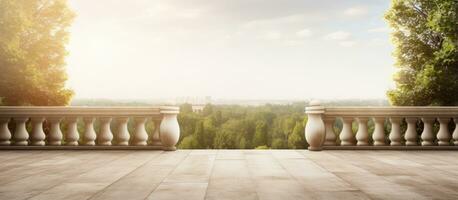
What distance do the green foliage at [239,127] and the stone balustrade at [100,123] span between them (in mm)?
78706

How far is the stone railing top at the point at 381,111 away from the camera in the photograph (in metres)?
11.0

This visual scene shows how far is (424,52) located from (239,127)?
79.9 metres

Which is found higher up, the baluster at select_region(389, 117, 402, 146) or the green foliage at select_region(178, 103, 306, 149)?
the baluster at select_region(389, 117, 402, 146)

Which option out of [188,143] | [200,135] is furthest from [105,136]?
[200,135]

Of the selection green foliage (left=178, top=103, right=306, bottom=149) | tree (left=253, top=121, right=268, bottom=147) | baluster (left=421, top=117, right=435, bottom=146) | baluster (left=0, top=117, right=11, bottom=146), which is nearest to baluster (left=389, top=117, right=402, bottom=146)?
baluster (left=421, top=117, right=435, bottom=146)

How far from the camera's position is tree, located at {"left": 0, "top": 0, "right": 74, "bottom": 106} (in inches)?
883

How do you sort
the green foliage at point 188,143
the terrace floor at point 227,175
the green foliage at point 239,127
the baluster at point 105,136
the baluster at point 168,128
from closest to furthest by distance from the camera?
the terrace floor at point 227,175
the baluster at point 168,128
the baluster at point 105,136
the green foliage at point 188,143
the green foliage at point 239,127

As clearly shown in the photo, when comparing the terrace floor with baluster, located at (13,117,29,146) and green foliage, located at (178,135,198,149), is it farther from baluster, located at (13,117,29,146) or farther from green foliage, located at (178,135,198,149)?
green foliage, located at (178,135,198,149)

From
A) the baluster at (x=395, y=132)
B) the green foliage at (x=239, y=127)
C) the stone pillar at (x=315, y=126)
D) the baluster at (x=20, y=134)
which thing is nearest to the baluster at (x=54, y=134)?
the baluster at (x=20, y=134)

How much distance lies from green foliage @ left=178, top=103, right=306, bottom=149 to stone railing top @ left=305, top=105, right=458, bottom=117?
78042 mm

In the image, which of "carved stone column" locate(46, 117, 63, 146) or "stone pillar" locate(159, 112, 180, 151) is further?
"carved stone column" locate(46, 117, 63, 146)

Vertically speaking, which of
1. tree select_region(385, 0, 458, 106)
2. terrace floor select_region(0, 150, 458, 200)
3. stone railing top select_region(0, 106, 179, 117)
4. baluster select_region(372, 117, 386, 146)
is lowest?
terrace floor select_region(0, 150, 458, 200)

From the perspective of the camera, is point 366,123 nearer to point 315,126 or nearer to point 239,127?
point 315,126

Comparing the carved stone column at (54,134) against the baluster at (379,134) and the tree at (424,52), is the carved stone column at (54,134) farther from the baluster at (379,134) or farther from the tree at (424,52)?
the tree at (424,52)
